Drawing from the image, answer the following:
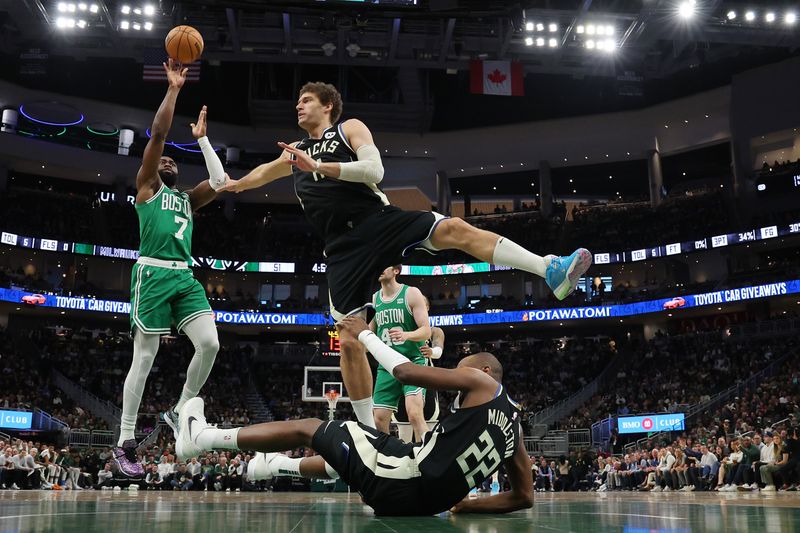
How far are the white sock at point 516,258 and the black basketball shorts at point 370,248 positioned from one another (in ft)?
1.57

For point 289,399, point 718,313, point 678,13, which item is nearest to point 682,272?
point 718,313

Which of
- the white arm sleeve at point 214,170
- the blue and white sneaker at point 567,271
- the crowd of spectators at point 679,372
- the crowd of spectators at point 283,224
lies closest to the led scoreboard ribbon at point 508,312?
the crowd of spectators at point 679,372

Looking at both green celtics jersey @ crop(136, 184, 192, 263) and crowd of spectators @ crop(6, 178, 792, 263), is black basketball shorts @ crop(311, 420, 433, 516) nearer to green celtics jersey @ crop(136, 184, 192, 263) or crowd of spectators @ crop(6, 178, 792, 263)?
green celtics jersey @ crop(136, 184, 192, 263)

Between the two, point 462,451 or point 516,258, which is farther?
point 516,258

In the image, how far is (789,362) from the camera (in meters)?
28.1

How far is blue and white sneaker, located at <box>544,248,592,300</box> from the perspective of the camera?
4383mm

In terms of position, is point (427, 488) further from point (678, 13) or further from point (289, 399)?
point (289, 399)

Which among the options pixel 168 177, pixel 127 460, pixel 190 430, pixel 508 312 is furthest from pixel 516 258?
pixel 508 312

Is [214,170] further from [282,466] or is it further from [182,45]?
[282,466]

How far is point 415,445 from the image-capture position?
390 cm

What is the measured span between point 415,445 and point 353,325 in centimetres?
118

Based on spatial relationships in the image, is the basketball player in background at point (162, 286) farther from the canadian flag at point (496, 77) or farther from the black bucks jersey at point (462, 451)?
the canadian flag at point (496, 77)

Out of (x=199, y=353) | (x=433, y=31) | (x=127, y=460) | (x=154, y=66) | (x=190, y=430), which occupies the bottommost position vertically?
(x=127, y=460)

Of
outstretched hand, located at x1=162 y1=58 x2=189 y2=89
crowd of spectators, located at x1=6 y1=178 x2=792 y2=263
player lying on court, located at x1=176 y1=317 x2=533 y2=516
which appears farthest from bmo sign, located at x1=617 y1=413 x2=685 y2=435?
outstretched hand, located at x1=162 y1=58 x2=189 y2=89
